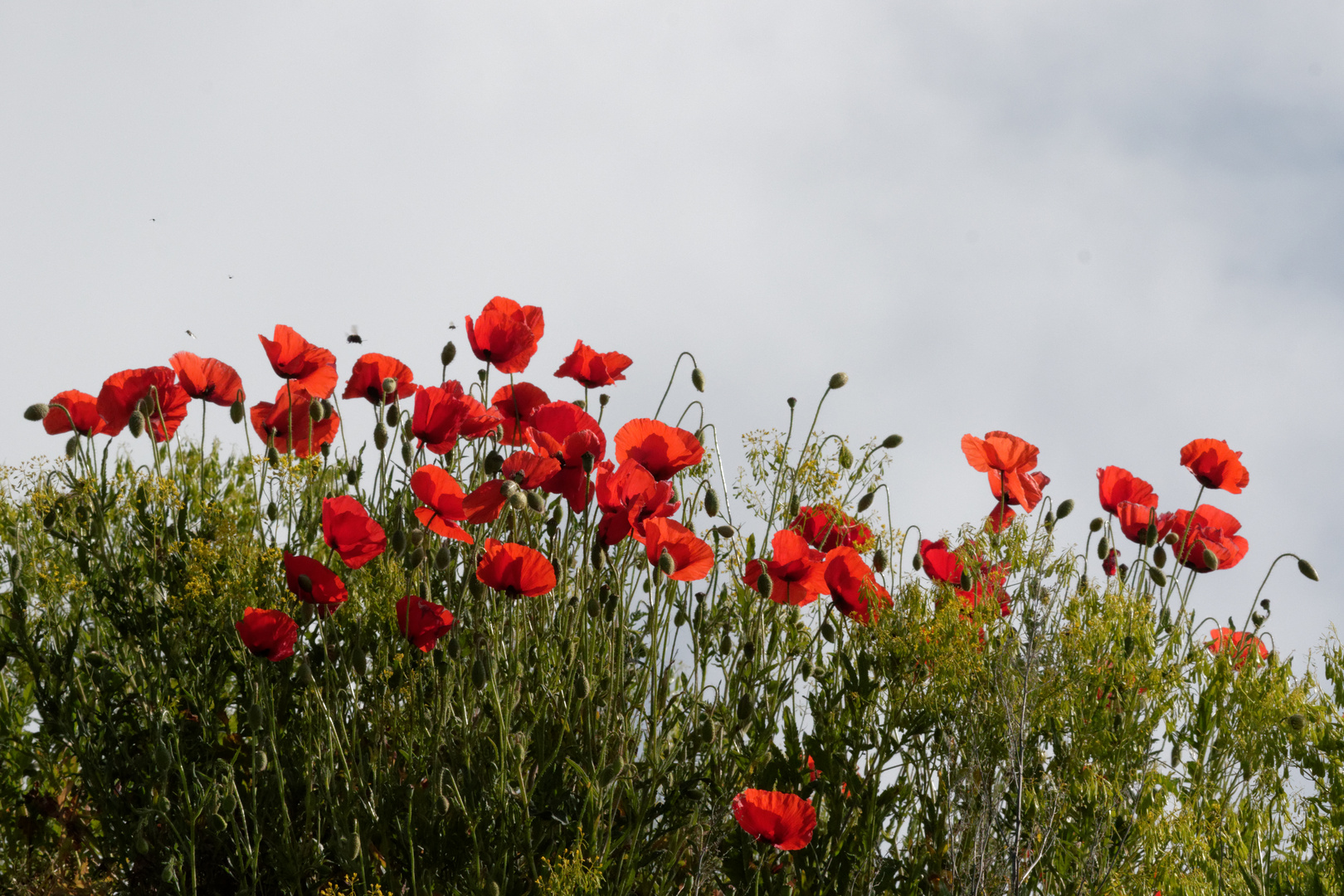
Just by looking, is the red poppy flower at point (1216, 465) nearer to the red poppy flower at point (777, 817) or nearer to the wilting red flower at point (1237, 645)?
the wilting red flower at point (1237, 645)

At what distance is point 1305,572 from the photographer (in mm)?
2869

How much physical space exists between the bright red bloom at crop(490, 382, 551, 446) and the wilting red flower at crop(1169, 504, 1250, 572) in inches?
66.4

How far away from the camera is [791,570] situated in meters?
2.44

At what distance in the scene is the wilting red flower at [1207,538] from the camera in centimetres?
287

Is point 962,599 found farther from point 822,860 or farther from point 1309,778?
point 1309,778

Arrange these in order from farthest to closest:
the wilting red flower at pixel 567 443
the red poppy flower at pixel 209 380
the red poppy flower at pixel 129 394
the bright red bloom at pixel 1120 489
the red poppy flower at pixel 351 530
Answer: the bright red bloom at pixel 1120 489
the red poppy flower at pixel 209 380
the red poppy flower at pixel 129 394
the wilting red flower at pixel 567 443
the red poppy flower at pixel 351 530

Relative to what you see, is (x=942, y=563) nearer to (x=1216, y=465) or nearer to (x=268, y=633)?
(x=1216, y=465)

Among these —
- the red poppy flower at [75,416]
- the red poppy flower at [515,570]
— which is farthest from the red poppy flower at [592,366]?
the red poppy flower at [75,416]

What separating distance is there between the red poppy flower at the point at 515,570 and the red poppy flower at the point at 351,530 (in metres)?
0.22

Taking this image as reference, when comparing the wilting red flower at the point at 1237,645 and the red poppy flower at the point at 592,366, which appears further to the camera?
the red poppy flower at the point at 592,366

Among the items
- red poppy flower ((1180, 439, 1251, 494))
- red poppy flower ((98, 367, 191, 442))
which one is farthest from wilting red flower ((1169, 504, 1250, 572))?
red poppy flower ((98, 367, 191, 442))

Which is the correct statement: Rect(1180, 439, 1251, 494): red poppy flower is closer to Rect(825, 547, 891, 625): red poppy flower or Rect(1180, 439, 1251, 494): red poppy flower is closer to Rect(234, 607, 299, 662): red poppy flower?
Rect(825, 547, 891, 625): red poppy flower

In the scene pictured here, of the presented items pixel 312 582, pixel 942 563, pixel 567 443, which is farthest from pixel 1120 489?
pixel 312 582

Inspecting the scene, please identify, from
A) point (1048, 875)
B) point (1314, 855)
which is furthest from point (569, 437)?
point (1314, 855)
